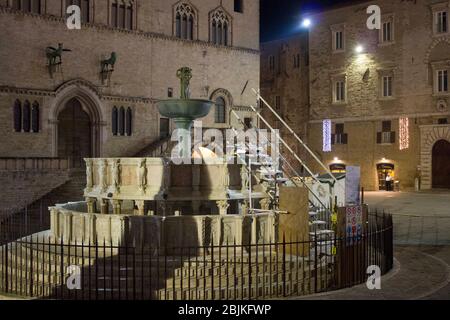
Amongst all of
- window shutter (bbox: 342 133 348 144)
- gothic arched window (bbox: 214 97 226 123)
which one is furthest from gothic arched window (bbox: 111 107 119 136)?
window shutter (bbox: 342 133 348 144)

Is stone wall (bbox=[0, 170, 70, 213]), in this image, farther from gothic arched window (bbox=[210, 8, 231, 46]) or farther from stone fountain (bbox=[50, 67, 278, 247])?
gothic arched window (bbox=[210, 8, 231, 46])

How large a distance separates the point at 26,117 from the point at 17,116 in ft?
1.49

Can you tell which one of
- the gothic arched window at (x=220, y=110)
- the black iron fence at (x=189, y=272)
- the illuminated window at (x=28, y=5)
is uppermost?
the illuminated window at (x=28, y=5)

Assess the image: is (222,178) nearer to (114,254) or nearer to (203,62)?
(114,254)

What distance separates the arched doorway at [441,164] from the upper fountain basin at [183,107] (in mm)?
24348

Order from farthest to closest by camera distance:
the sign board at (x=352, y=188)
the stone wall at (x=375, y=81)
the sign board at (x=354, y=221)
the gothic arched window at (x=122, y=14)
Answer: the stone wall at (x=375, y=81) < the gothic arched window at (x=122, y=14) < the sign board at (x=352, y=188) < the sign board at (x=354, y=221)

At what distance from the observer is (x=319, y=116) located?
1569 inches

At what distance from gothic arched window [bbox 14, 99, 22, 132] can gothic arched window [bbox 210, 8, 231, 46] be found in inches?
530

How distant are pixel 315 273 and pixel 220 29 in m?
27.0

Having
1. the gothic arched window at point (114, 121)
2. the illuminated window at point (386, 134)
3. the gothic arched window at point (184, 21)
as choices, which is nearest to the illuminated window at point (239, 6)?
the gothic arched window at point (184, 21)

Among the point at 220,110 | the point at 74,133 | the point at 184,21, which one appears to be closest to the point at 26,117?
the point at 74,133

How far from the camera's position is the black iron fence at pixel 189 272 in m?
9.61

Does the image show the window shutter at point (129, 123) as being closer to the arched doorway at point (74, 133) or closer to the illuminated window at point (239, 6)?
the arched doorway at point (74, 133)

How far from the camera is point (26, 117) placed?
87.0ft
